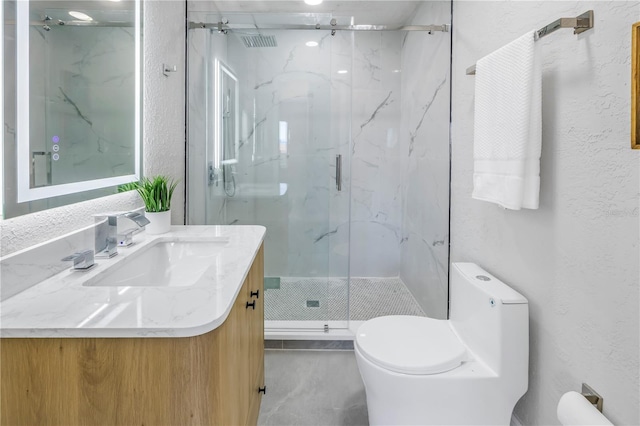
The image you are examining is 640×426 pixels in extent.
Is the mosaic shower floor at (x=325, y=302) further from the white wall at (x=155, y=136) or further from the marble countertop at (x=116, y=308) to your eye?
the marble countertop at (x=116, y=308)

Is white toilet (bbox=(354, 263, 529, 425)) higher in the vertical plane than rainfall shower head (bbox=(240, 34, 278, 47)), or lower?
lower

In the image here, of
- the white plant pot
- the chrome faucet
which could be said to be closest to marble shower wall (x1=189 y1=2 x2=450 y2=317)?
the white plant pot

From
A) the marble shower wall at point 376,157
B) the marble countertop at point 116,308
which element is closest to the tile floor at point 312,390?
the marble countertop at point 116,308

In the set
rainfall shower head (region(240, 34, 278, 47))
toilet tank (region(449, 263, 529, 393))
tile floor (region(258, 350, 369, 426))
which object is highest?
rainfall shower head (region(240, 34, 278, 47))

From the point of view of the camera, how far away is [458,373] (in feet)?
4.61

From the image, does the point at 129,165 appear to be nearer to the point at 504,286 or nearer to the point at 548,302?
the point at 504,286

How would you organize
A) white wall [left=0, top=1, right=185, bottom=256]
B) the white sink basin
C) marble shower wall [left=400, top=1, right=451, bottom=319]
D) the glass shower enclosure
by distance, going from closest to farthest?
white wall [left=0, top=1, right=185, bottom=256], the white sink basin, marble shower wall [left=400, top=1, right=451, bottom=319], the glass shower enclosure

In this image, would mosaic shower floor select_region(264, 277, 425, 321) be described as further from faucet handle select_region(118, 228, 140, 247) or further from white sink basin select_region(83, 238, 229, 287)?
faucet handle select_region(118, 228, 140, 247)

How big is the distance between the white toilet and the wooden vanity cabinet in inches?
31.1

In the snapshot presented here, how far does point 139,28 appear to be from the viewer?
175cm

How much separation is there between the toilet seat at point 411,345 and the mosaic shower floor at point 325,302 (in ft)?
3.40

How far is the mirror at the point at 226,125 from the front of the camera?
282 cm

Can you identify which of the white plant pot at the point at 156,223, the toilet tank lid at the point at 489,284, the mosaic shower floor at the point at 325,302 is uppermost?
the white plant pot at the point at 156,223

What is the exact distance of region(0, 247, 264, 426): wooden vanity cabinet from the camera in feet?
2.44
